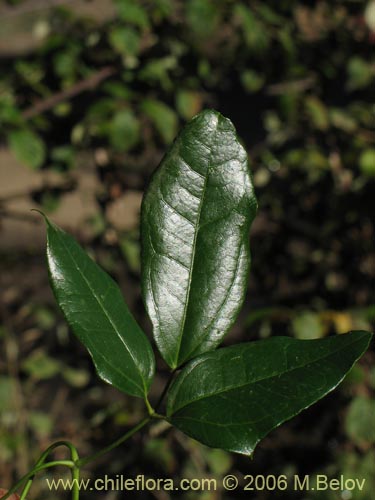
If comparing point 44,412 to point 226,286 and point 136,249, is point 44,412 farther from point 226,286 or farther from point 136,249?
point 226,286

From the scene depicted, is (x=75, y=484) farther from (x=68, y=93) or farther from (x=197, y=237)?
(x=68, y=93)

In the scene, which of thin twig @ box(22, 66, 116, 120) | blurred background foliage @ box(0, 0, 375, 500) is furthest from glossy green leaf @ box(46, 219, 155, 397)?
thin twig @ box(22, 66, 116, 120)

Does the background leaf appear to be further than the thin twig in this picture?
No

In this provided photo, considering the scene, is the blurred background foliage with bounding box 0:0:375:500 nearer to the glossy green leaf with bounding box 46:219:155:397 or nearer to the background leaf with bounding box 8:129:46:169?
the background leaf with bounding box 8:129:46:169

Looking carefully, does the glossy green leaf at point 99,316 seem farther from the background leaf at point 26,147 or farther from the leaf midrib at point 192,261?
the background leaf at point 26,147

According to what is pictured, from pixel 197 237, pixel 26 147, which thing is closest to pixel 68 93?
pixel 26 147

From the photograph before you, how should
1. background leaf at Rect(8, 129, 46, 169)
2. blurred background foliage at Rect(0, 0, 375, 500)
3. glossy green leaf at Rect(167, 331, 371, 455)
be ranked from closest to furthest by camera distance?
glossy green leaf at Rect(167, 331, 371, 455)
background leaf at Rect(8, 129, 46, 169)
blurred background foliage at Rect(0, 0, 375, 500)

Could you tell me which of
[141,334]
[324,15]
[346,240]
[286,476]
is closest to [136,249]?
[346,240]
